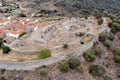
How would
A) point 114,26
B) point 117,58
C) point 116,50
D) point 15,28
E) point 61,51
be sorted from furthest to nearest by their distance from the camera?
point 15,28, point 114,26, point 116,50, point 117,58, point 61,51

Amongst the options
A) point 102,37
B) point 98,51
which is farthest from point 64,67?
point 102,37

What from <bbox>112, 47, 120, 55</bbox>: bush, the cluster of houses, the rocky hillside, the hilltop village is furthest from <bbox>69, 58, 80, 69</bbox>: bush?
the rocky hillside

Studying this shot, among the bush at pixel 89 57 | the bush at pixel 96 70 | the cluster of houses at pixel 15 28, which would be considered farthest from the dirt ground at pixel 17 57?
the bush at pixel 96 70

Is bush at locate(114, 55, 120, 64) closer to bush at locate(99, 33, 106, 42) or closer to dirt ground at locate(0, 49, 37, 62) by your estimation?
bush at locate(99, 33, 106, 42)

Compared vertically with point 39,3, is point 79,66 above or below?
above

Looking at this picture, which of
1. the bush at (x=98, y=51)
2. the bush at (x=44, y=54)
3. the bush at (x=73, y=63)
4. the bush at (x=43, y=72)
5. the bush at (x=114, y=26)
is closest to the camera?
the bush at (x=43, y=72)

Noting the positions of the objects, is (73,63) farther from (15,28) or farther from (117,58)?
(15,28)

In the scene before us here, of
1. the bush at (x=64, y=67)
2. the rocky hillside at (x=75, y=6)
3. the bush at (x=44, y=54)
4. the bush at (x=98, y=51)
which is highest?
the bush at (x=44, y=54)

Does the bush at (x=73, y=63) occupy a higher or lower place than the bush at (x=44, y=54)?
lower

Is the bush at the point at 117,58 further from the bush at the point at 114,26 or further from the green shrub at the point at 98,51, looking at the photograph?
the bush at the point at 114,26

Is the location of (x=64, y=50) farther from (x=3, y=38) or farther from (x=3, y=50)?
(x=3, y=38)

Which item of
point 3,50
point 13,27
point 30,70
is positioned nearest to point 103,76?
point 30,70
